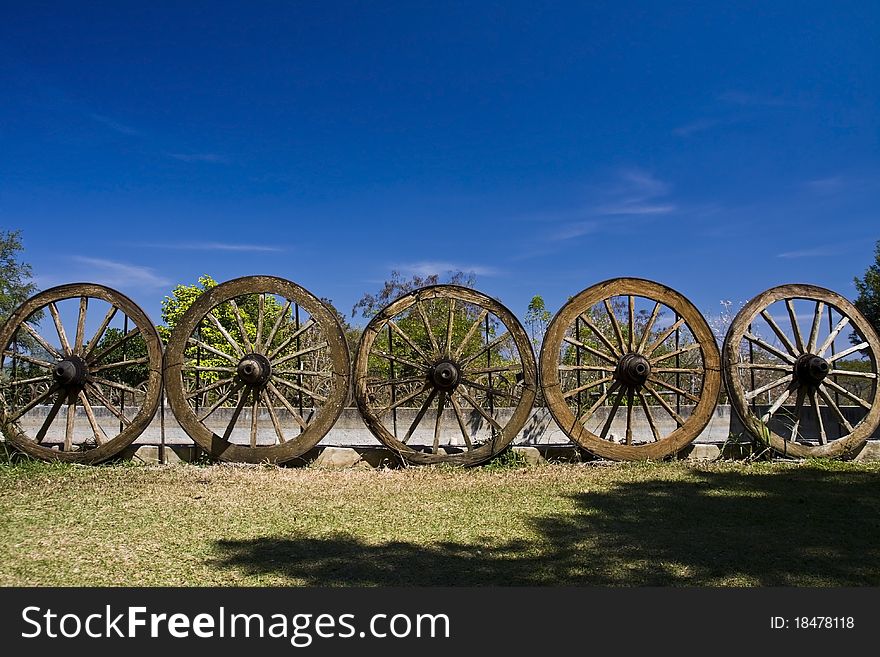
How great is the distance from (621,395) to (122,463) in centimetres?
733

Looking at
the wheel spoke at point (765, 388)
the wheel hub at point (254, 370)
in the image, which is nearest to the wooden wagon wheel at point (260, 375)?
the wheel hub at point (254, 370)

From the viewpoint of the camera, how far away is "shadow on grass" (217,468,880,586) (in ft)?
13.7

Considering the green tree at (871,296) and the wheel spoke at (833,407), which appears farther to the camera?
the green tree at (871,296)

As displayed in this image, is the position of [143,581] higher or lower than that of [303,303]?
lower

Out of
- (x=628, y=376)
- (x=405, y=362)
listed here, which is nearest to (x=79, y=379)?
(x=405, y=362)

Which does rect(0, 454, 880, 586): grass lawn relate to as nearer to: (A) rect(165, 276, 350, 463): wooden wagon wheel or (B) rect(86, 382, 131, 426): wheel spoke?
(A) rect(165, 276, 350, 463): wooden wagon wheel

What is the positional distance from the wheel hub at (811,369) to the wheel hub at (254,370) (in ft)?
25.8

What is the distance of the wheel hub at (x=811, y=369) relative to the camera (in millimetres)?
8828

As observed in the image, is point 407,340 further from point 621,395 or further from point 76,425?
point 76,425

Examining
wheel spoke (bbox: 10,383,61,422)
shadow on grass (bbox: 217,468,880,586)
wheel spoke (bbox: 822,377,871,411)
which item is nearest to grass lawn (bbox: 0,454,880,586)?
shadow on grass (bbox: 217,468,880,586)

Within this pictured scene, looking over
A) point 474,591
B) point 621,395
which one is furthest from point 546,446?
point 474,591

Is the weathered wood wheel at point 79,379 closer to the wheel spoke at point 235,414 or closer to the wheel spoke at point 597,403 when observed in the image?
the wheel spoke at point 235,414

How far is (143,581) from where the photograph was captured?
4109 millimetres

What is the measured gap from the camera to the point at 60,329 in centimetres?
902
